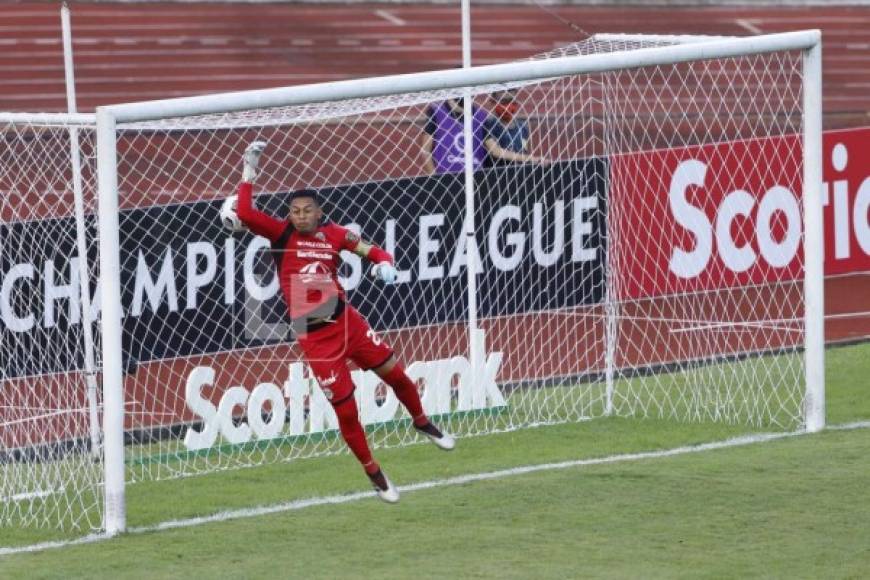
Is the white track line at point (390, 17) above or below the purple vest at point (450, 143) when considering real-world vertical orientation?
above

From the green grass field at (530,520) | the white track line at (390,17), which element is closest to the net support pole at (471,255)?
the green grass field at (530,520)

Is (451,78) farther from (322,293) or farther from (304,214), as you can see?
(322,293)

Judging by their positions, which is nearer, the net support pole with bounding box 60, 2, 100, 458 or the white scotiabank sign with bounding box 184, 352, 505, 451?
the net support pole with bounding box 60, 2, 100, 458

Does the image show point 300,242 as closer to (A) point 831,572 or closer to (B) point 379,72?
(A) point 831,572

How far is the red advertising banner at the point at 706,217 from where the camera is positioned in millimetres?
13258

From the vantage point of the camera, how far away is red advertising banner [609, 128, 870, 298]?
13258 millimetres

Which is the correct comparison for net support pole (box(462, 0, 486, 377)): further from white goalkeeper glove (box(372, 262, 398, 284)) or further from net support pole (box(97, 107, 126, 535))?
net support pole (box(97, 107, 126, 535))

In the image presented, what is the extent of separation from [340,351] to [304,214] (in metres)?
0.71

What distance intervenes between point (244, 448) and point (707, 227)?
3.96 metres

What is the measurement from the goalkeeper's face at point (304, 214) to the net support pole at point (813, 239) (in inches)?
136

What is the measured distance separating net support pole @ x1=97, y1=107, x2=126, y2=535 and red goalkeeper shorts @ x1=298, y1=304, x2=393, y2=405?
97 centimetres

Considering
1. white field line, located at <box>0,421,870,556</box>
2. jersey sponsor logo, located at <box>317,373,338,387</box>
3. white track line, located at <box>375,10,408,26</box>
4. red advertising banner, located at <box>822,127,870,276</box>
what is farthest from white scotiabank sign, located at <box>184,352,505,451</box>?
white track line, located at <box>375,10,408,26</box>

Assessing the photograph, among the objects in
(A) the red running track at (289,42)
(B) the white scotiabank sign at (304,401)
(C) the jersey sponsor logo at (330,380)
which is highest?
(A) the red running track at (289,42)

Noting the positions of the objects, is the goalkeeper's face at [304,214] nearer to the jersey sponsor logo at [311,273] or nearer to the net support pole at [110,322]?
the jersey sponsor logo at [311,273]
